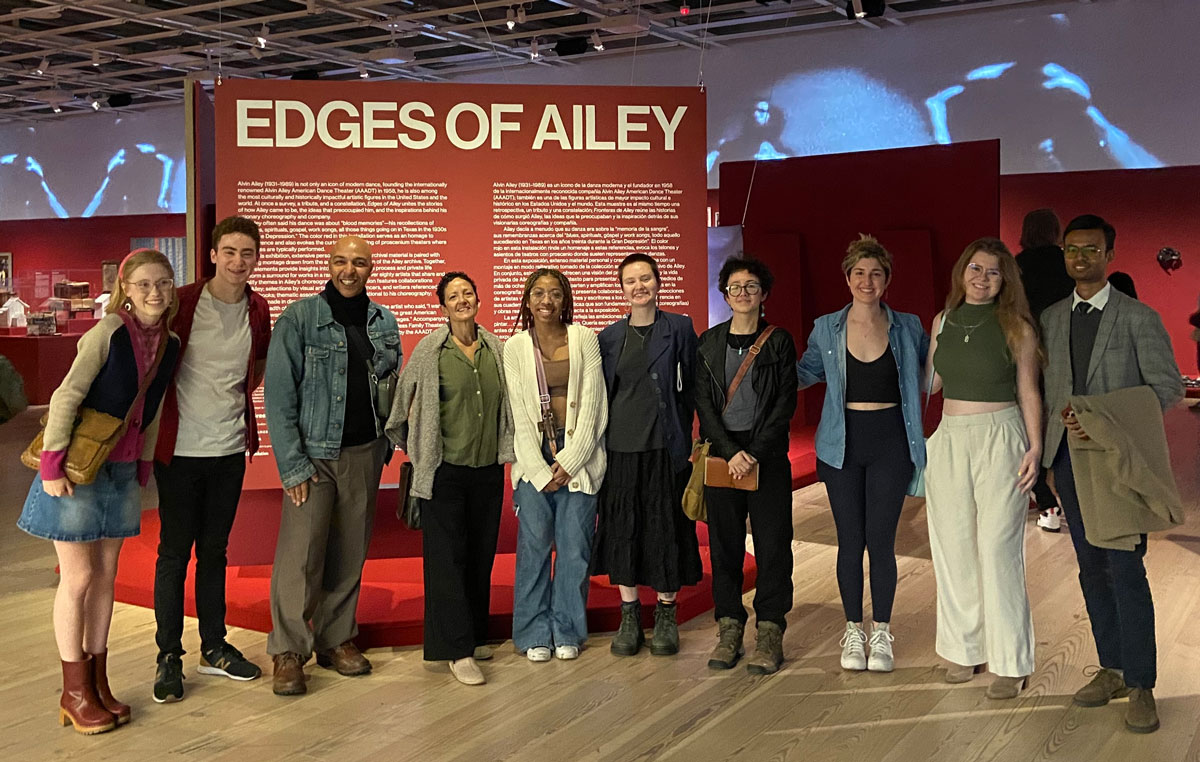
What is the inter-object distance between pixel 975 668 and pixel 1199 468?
585 centimetres

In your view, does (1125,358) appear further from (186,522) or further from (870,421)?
(186,522)

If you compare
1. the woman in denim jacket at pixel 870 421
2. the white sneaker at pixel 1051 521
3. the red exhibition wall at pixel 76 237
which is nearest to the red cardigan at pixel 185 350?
the woman in denim jacket at pixel 870 421

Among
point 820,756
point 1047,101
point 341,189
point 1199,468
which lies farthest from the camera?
point 1047,101

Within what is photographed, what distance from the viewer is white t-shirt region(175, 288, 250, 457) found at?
158 inches

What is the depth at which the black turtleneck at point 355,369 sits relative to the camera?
422cm

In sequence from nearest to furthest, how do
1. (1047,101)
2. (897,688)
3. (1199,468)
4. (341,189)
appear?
(897,688) < (341,189) < (1199,468) < (1047,101)

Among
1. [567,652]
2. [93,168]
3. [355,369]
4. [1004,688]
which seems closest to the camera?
[1004,688]

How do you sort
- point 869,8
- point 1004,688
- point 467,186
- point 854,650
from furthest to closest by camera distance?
point 869,8
point 467,186
point 854,650
point 1004,688

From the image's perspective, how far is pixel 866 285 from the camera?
4277 mm

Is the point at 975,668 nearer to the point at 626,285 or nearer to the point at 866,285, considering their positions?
the point at 866,285

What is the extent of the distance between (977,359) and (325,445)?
237 cm

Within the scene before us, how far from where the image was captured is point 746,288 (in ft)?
14.2

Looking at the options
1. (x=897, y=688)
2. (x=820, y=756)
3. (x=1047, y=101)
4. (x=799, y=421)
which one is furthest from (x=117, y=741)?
(x=1047, y=101)

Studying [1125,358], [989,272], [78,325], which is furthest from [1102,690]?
[78,325]
